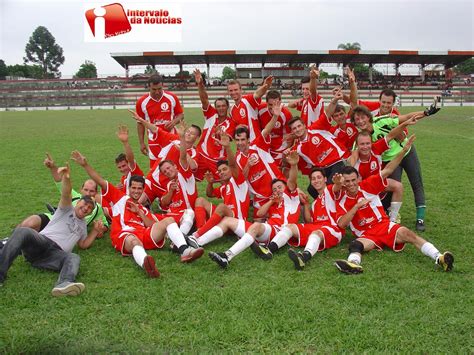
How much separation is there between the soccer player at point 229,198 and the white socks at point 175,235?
391mm

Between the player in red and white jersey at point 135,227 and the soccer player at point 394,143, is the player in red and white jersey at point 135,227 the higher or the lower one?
the lower one

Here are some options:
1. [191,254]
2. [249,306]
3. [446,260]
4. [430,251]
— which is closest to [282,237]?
[191,254]

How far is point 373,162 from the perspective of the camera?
5352 mm

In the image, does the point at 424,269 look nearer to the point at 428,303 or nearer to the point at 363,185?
the point at 428,303

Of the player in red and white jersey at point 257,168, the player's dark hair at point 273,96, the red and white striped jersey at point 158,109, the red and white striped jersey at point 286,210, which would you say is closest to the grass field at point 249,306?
the red and white striped jersey at point 286,210

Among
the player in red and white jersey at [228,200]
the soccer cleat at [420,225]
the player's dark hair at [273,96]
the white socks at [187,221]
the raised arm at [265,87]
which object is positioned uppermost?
the raised arm at [265,87]

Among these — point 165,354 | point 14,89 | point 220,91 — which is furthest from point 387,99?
point 14,89

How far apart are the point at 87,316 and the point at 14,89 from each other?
52544 millimetres

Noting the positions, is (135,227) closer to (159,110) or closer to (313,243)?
(313,243)

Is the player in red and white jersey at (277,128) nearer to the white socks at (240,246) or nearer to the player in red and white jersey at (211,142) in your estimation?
the player in red and white jersey at (211,142)

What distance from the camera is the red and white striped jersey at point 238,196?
539 cm

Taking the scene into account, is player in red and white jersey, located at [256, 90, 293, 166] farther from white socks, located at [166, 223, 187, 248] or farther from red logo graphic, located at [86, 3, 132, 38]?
red logo graphic, located at [86, 3, 132, 38]

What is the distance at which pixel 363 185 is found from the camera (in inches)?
198

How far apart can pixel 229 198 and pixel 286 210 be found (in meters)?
0.78
